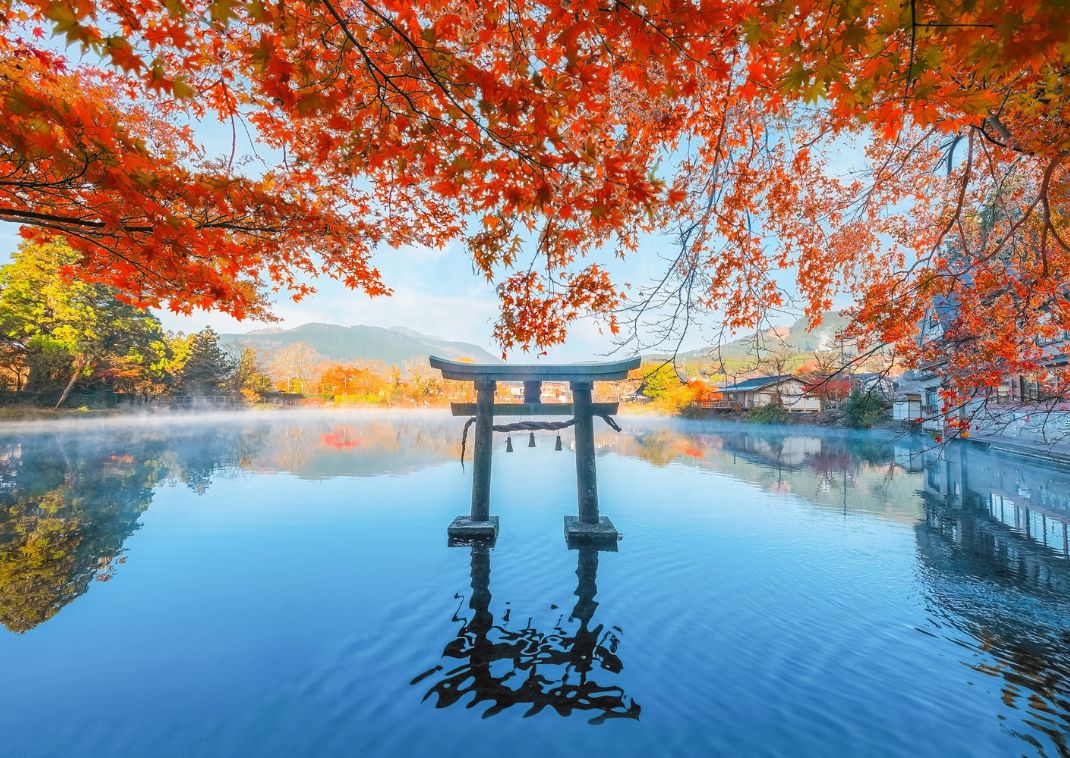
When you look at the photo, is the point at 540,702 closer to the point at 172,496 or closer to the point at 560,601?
the point at 560,601

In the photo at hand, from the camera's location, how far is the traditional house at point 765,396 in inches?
1433

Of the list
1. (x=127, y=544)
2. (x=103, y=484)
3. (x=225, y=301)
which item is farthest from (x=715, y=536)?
(x=103, y=484)

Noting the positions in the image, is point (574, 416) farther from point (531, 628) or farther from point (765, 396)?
point (765, 396)

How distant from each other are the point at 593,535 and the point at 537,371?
306 cm

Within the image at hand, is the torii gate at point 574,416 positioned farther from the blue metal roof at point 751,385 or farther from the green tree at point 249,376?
the green tree at point 249,376

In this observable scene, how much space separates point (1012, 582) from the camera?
6453 mm

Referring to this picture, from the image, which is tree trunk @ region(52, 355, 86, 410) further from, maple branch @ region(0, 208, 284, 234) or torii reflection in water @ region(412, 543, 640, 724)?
torii reflection in water @ region(412, 543, 640, 724)

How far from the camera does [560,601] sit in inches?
227

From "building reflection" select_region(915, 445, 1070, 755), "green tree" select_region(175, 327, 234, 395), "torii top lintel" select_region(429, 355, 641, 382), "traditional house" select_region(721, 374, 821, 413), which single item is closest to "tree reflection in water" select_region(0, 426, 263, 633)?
"torii top lintel" select_region(429, 355, 641, 382)

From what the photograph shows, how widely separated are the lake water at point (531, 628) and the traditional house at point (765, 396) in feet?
85.5

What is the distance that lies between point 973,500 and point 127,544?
20.0 m

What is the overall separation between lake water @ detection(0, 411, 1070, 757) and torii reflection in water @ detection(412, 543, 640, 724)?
0.03m

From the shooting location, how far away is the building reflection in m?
3.88

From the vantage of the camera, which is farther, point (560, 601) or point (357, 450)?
point (357, 450)
